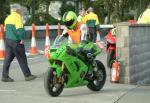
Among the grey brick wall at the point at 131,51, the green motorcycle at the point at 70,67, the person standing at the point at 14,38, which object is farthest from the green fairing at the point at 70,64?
the person standing at the point at 14,38

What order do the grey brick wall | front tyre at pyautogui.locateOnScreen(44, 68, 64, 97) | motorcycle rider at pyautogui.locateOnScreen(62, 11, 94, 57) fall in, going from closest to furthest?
front tyre at pyautogui.locateOnScreen(44, 68, 64, 97), motorcycle rider at pyautogui.locateOnScreen(62, 11, 94, 57), the grey brick wall

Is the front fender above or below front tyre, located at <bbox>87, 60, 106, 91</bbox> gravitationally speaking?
above

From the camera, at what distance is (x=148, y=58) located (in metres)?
15.2

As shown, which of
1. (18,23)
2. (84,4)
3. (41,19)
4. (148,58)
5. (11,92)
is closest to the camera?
(11,92)

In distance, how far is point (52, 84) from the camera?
1021 cm

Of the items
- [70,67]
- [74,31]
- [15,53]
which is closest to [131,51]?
[74,31]

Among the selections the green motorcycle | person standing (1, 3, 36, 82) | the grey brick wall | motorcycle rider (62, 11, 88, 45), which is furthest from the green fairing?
person standing (1, 3, 36, 82)

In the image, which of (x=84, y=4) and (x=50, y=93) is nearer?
(x=50, y=93)

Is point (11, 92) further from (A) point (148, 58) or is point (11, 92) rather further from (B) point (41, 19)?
(B) point (41, 19)

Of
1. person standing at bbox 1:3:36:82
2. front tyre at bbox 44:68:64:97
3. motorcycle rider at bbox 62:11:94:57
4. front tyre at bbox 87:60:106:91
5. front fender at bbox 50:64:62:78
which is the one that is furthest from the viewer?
person standing at bbox 1:3:36:82

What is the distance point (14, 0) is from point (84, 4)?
7.63m

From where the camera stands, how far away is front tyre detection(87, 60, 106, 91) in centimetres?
1112

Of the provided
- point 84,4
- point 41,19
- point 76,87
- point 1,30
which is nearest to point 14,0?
point 41,19

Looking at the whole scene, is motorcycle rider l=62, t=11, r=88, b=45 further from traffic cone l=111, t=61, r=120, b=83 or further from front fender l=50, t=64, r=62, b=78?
traffic cone l=111, t=61, r=120, b=83
